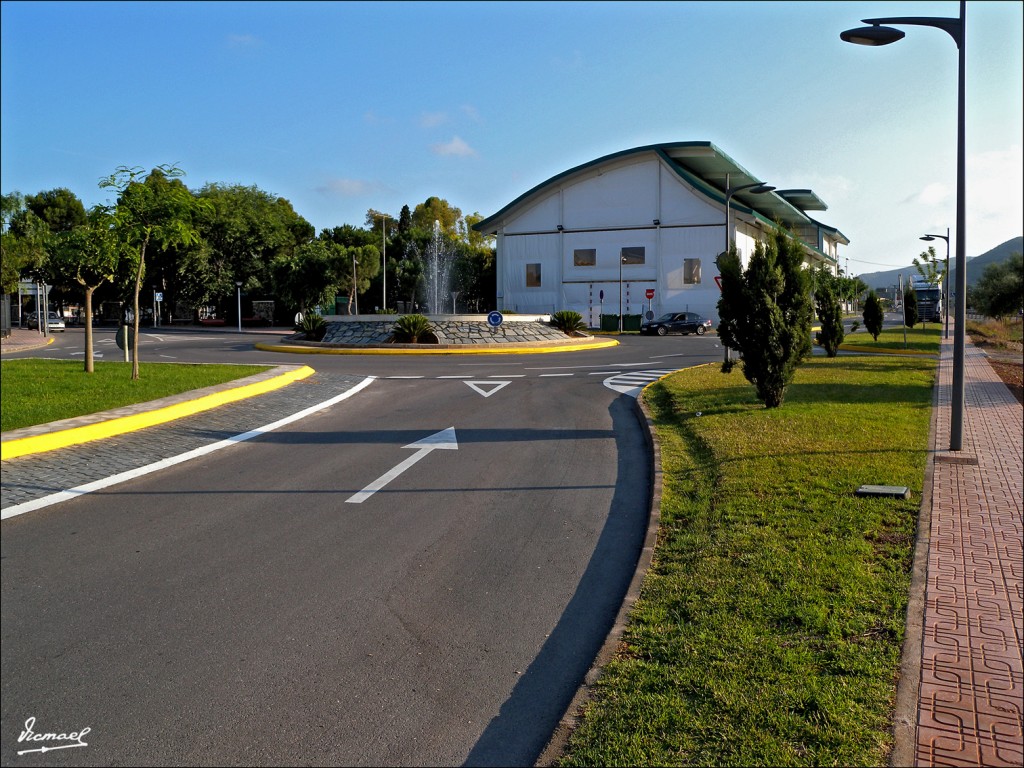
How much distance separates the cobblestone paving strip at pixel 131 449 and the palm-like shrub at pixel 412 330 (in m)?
15.3

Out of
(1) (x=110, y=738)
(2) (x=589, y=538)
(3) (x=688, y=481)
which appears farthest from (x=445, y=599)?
(3) (x=688, y=481)

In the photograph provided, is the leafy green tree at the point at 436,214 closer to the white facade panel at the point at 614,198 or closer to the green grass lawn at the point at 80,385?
the white facade panel at the point at 614,198

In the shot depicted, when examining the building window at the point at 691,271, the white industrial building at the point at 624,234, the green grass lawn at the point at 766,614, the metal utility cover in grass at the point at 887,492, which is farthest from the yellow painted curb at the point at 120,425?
the building window at the point at 691,271

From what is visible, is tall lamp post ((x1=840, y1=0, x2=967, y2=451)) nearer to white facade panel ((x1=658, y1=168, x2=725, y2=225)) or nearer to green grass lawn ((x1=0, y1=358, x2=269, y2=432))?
green grass lawn ((x1=0, y1=358, x2=269, y2=432))

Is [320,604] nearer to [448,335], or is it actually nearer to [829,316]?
[829,316]

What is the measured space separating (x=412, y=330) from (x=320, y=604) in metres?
25.2

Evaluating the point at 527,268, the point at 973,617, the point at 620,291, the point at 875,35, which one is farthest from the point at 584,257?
the point at 973,617

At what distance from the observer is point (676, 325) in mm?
43219

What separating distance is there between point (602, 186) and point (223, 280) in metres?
27.5

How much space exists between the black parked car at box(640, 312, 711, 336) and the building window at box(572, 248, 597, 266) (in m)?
Answer: 11.1

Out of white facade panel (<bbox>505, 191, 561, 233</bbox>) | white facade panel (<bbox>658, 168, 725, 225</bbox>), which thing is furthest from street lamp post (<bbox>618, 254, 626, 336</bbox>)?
white facade panel (<bbox>505, 191, 561, 233</bbox>)

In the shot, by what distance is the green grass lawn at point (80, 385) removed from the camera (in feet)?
33.3

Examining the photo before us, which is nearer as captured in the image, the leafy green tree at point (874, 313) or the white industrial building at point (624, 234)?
the leafy green tree at point (874, 313)

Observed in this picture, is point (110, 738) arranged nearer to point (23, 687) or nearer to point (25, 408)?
point (23, 687)
